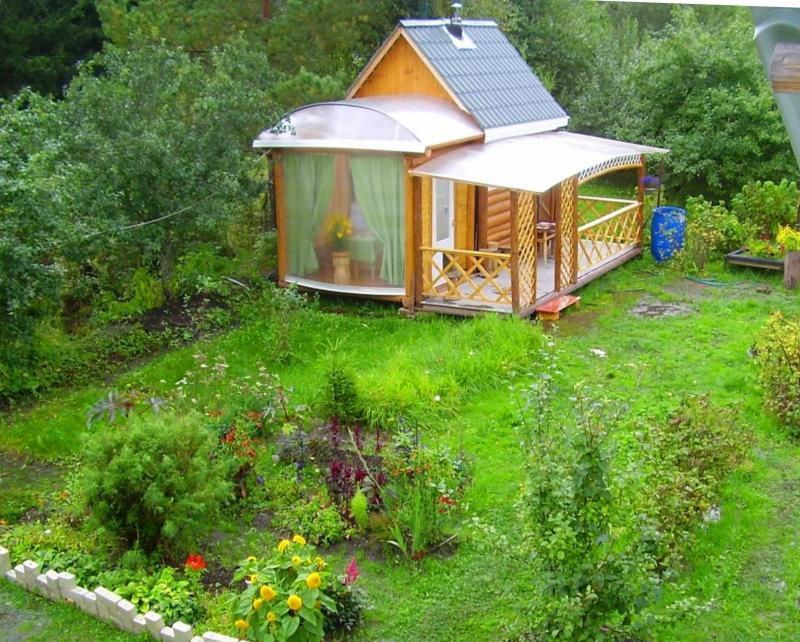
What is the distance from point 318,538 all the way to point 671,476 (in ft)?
8.17

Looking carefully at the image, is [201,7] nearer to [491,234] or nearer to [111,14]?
[111,14]

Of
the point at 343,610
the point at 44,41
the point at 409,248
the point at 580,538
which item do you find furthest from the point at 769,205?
the point at 44,41

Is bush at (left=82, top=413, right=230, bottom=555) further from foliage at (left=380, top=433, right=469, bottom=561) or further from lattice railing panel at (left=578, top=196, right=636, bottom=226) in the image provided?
lattice railing panel at (left=578, top=196, right=636, bottom=226)

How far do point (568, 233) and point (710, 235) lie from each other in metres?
2.53

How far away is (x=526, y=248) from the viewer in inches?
480

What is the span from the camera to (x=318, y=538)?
21.5 feet

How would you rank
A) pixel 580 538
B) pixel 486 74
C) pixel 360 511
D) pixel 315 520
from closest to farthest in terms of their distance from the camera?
pixel 580 538 → pixel 360 511 → pixel 315 520 → pixel 486 74

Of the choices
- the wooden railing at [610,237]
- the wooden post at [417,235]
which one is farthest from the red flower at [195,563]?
the wooden railing at [610,237]

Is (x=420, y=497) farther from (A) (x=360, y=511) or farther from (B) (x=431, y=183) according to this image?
(B) (x=431, y=183)

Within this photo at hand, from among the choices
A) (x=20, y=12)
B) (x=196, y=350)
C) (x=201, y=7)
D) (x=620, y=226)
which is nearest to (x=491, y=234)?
(x=620, y=226)

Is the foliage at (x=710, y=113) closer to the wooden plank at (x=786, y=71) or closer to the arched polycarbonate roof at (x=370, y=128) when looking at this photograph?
the arched polycarbonate roof at (x=370, y=128)

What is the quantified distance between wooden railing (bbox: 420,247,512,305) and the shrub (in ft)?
15.6

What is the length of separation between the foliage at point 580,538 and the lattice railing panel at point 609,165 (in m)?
8.43

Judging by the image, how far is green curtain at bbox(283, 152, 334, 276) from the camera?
40.7ft
